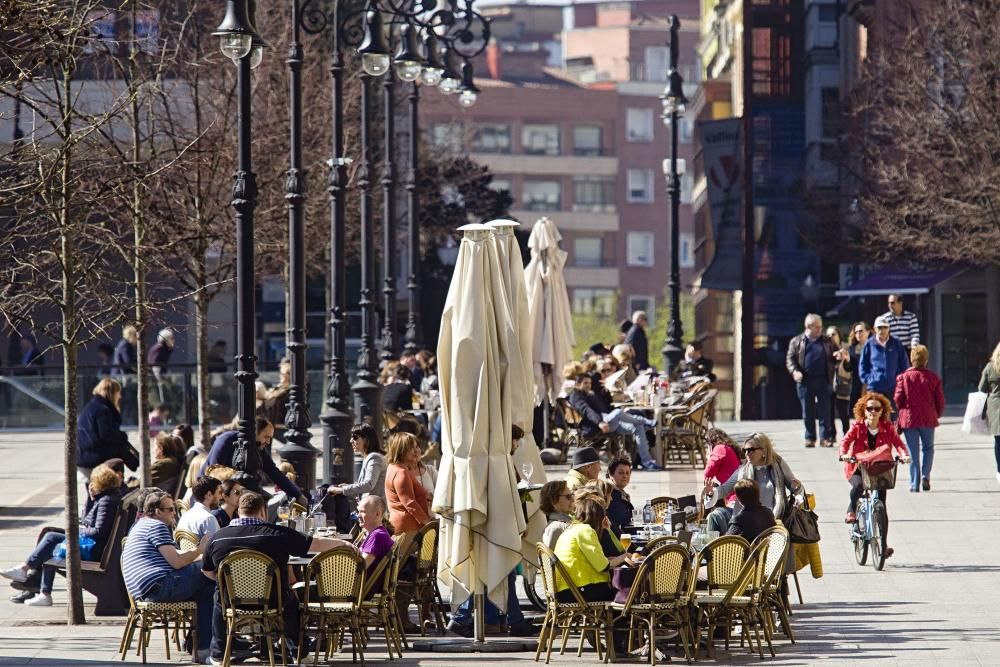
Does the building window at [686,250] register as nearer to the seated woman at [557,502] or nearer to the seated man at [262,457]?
the seated man at [262,457]

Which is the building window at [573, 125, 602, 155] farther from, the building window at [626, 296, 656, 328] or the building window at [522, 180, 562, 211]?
the building window at [626, 296, 656, 328]

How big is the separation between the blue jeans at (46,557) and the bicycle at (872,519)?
677 cm

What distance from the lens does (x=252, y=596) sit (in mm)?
13406

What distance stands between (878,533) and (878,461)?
626 mm

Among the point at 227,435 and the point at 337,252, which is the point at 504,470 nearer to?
the point at 227,435

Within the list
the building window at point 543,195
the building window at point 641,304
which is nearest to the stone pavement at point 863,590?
the building window at point 543,195

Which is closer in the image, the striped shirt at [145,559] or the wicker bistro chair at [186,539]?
the striped shirt at [145,559]

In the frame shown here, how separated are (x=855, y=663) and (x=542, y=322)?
44.4ft

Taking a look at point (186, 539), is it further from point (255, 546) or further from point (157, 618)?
point (255, 546)

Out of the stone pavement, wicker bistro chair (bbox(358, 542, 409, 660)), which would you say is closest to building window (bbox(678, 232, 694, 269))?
the stone pavement

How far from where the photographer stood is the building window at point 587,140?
126 meters

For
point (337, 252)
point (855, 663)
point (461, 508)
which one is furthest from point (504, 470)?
point (337, 252)

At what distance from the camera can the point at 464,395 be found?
14500mm

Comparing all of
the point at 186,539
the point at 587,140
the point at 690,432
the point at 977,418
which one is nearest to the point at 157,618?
the point at 186,539
